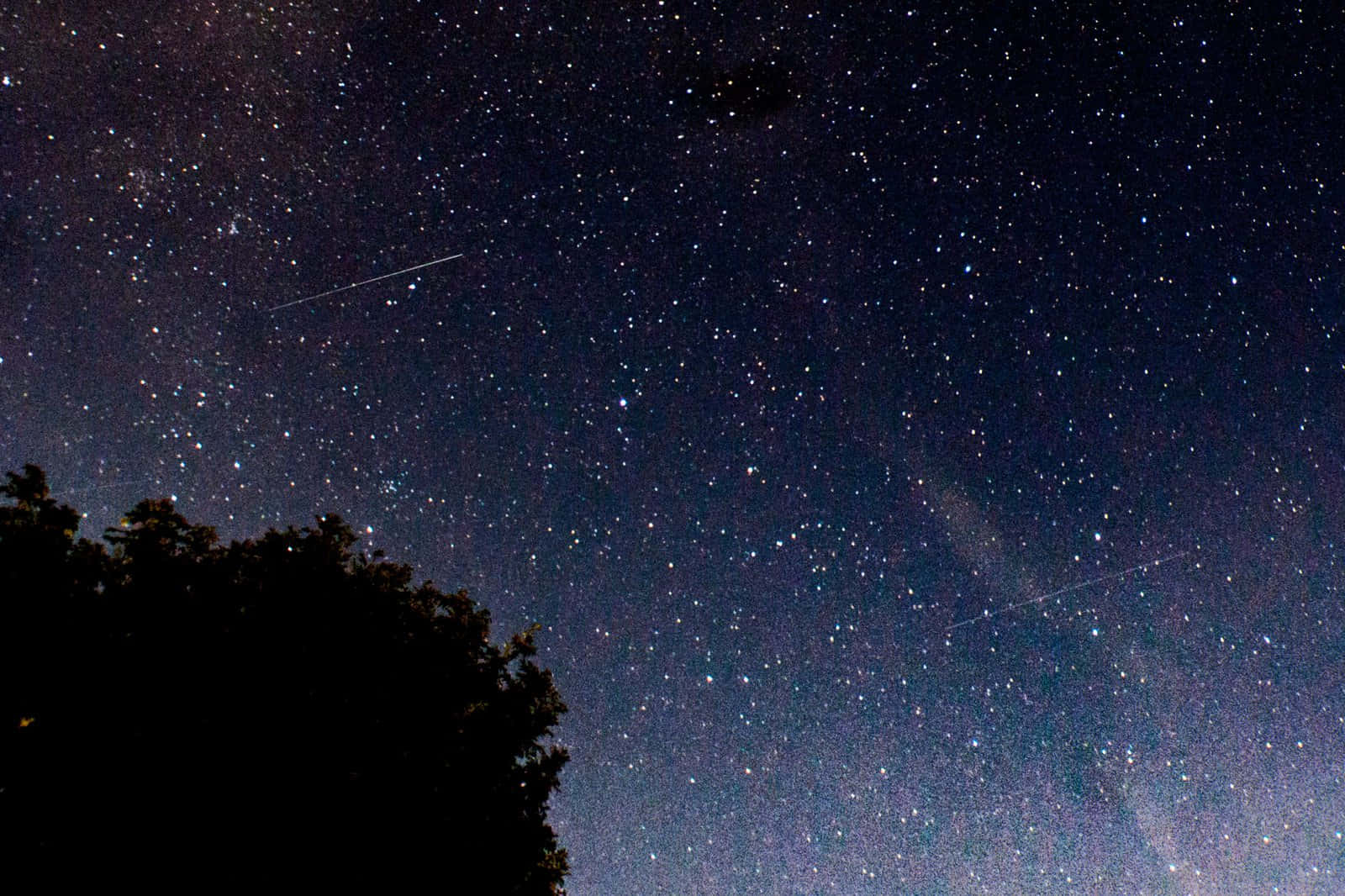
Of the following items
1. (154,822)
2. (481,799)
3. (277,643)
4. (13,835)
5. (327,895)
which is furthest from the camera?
(481,799)

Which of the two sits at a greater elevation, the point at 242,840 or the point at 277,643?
the point at 277,643

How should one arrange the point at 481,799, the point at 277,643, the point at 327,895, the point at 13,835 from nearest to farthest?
the point at 13,835 < the point at 327,895 < the point at 277,643 < the point at 481,799

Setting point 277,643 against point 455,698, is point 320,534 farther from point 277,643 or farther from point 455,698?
point 455,698

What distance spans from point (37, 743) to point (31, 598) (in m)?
1.27

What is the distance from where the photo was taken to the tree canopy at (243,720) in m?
5.94

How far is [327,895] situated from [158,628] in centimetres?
285

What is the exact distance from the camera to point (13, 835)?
5543 millimetres

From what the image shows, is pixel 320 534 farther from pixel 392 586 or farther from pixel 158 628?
pixel 158 628

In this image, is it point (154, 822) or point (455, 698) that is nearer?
point (154, 822)

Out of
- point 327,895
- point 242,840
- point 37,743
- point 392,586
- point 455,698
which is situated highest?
point 392,586

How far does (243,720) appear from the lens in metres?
6.68

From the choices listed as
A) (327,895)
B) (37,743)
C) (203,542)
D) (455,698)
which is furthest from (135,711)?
(455,698)

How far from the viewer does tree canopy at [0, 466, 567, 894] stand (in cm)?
594

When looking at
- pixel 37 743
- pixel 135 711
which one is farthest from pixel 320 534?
pixel 37 743
